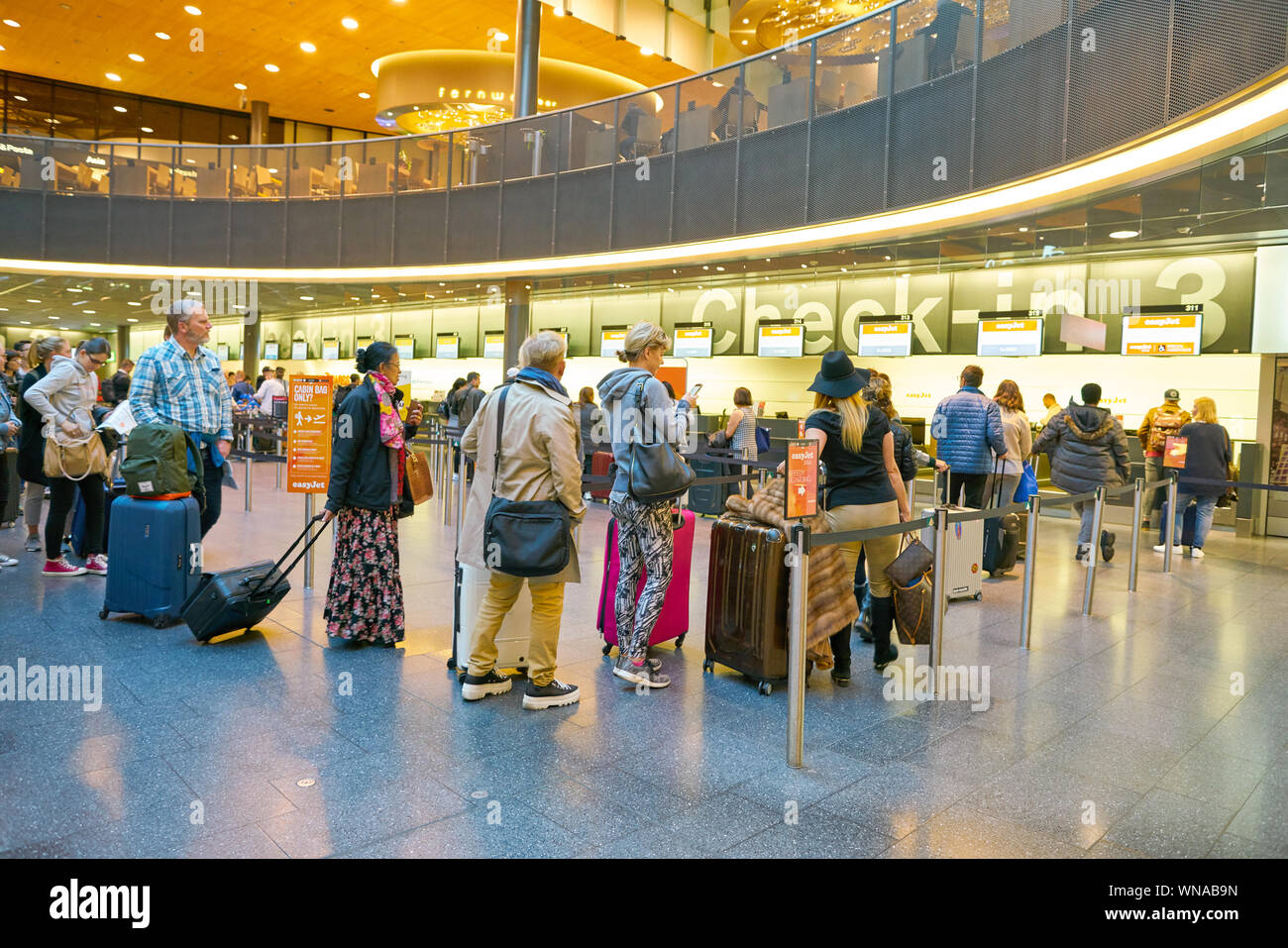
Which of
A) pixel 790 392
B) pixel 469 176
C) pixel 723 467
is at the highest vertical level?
pixel 469 176

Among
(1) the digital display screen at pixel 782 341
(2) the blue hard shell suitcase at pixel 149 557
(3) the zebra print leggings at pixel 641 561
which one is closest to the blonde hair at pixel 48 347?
(2) the blue hard shell suitcase at pixel 149 557

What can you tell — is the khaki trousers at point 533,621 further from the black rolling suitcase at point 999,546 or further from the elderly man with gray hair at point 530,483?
the black rolling suitcase at point 999,546

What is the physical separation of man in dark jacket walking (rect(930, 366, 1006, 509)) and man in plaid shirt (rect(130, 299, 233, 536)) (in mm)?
6533

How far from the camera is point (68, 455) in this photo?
6781 millimetres

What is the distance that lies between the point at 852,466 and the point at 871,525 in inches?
14.8

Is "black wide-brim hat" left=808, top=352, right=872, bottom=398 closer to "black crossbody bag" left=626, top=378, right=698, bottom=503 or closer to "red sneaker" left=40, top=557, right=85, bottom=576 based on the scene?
"black crossbody bag" left=626, top=378, right=698, bottom=503

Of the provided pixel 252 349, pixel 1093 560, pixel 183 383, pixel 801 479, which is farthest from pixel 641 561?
pixel 252 349

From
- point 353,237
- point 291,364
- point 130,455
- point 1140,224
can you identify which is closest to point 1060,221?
point 1140,224

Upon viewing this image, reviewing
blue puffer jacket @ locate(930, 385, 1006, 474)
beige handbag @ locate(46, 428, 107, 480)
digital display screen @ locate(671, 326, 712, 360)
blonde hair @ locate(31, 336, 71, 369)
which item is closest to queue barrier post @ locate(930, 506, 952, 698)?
blue puffer jacket @ locate(930, 385, 1006, 474)

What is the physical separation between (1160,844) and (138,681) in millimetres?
4773

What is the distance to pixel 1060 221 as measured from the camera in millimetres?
10805

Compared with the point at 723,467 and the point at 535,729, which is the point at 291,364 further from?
the point at 535,729

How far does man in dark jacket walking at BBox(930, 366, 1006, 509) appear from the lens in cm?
831

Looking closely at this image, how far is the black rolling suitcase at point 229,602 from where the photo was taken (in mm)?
5070
